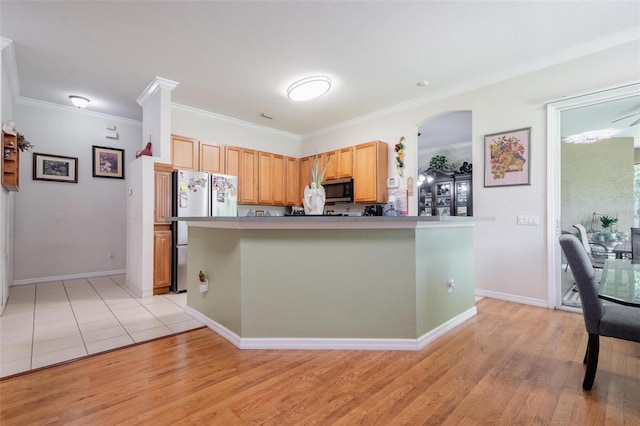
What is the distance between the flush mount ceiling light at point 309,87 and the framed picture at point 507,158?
2043mm

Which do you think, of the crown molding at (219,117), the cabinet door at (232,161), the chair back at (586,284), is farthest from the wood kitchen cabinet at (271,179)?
the chair back at (586,284)

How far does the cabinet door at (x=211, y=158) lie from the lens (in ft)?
15.4

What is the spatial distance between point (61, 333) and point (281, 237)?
2.07 meters

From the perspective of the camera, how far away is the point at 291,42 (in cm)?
287

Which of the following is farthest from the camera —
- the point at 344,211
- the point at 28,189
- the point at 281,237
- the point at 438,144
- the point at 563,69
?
the point at 438,144

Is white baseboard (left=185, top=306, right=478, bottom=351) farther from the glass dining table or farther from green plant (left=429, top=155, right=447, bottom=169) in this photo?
green plant (left=429, top=155, right=447, bottom=169)

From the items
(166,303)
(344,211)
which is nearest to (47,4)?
(166,303)

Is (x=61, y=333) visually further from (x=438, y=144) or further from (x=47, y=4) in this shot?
(x=438, y=144)

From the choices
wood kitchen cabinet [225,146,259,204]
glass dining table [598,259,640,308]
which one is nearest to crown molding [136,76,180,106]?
wood kitchen cabinet [225,146,259,204]

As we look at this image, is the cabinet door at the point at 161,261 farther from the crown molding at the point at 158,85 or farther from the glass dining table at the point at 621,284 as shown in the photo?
the glass dining table at the point at 621,284

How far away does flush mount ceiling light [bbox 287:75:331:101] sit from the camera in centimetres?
349

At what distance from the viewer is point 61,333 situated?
2.48 metres

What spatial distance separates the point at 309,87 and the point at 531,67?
8.09 feet

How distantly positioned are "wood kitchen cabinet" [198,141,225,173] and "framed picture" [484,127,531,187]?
387cm
